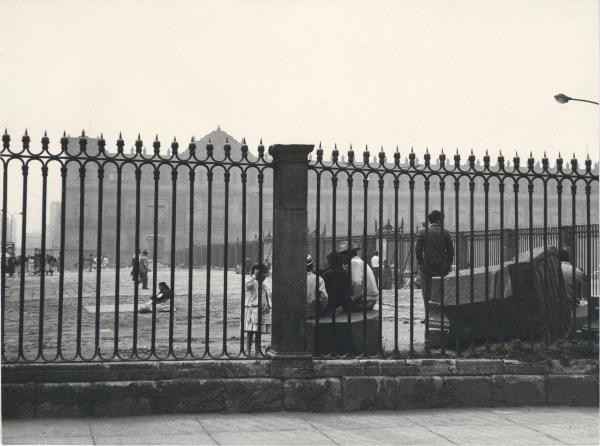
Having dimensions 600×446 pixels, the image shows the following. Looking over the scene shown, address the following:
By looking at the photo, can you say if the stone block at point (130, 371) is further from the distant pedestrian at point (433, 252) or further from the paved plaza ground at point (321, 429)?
the distant pedestrian at point (433, 252)

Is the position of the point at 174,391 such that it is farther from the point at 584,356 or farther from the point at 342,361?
the point at 584,356

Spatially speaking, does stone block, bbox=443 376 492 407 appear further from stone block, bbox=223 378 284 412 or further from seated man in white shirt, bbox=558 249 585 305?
stone block, bbox=223 378 284 412

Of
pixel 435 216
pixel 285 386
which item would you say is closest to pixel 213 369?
pixel 285 386

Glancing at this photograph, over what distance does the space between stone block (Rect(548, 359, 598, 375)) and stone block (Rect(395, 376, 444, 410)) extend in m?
1.28

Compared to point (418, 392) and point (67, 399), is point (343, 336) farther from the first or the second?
point (67, 399)

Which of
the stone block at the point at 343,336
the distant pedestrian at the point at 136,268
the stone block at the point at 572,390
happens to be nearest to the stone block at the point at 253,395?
the stone block at the point at 343,336

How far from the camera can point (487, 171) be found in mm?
7223

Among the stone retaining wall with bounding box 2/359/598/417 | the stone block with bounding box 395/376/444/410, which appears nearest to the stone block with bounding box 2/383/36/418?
the stone retaining wall with bounding box 2/359/598/417

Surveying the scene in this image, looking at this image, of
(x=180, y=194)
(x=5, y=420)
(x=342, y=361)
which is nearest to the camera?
(x=5, y=420)

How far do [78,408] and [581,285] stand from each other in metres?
5.71

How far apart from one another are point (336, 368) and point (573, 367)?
2521 mm

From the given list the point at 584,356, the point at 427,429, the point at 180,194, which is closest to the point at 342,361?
the point at 427,429

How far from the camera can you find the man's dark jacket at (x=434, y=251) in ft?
24.7

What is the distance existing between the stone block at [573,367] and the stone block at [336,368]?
82.0 inches
